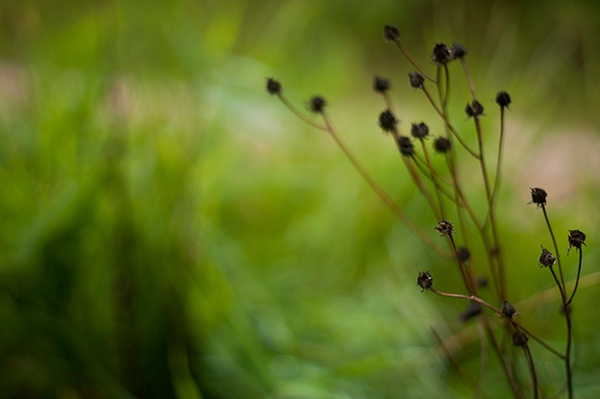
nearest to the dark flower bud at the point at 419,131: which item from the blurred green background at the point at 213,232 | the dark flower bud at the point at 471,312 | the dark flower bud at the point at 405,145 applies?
the dark flower bud at the point at 405,145

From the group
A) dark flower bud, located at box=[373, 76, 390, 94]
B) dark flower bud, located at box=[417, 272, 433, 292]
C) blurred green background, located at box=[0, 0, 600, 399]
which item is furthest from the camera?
blurred green background, located at box=[0, 0, 600, 399]

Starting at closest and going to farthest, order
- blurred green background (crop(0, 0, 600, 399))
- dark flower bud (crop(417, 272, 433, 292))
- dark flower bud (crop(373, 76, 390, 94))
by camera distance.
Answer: dark flower bud (crop(417, 272, 433, 292)) → dark flower bud (crop(373, 76, 390, 94)) → blurred green background (crop(0, 0, 600, 399))

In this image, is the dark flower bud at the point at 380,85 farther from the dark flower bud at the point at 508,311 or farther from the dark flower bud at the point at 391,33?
the dark flower bud at the point at 508,311

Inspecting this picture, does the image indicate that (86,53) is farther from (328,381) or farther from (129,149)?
(328,381)

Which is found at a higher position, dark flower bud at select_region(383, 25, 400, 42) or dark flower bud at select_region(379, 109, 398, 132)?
dark flower bud at select_region(383, 25, 400, 42)

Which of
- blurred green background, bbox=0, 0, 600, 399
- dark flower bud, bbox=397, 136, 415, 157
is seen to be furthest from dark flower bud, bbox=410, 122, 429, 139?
blurred green background, bbox=0, 0, 600, 399

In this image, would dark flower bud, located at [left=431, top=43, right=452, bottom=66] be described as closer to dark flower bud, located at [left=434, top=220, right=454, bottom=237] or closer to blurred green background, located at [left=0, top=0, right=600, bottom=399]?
dark flower bud, located at [left=434, top=220, right=454, bottom=237]

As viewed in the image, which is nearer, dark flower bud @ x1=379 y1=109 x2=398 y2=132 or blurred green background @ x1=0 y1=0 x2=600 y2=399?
dark flower bud @ x1=379 y1=109 x2=398 y2=132

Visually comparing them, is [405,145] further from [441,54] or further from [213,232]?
[213,232]
